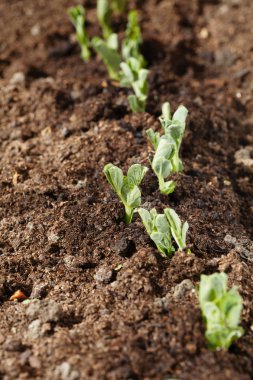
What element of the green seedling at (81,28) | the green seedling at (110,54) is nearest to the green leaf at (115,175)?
the green seedling at (110,54)

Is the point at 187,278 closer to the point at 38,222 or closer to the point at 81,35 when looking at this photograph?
the point at 38,222

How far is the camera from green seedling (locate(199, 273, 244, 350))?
164 centimetres

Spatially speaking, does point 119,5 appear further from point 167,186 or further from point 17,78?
point 167,186

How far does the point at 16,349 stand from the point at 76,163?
1026 millimetres

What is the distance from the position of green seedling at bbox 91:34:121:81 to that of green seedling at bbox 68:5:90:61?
20 centimetres

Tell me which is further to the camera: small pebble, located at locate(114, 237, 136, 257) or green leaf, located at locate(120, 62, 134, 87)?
green leaf, located at locate(120, 62, 134, 87)

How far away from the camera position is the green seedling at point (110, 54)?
294 cm

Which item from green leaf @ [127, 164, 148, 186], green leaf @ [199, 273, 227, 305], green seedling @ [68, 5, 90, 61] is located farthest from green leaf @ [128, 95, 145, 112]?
green leaf @ [199, 273, 227, 305]

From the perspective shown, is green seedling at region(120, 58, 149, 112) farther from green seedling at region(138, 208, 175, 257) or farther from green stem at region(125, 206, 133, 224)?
green seedling at region(138, 208, 175, 257)

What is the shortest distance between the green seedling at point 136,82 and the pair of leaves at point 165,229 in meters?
0.85

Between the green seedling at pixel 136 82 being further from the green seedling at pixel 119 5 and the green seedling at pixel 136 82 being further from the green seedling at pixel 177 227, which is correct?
the green seedling at pixel 119 5

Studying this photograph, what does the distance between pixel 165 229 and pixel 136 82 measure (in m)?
0.98

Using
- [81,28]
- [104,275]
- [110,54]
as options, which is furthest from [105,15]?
[104,275]

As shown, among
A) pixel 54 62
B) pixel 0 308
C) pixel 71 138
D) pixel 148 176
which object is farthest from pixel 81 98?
pixel 0 308
